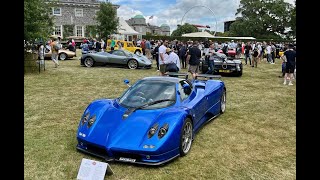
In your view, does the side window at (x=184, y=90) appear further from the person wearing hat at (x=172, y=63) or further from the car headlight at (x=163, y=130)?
the person wearing hat at (x=172, y=63)

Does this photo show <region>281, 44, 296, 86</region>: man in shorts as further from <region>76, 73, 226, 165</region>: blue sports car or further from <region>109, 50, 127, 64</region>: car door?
<region>109, 50, 127, 64</region>: car door

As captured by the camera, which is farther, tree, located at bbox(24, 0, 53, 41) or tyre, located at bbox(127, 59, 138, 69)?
tyre, located at bbox(127, 59, 138, 69)

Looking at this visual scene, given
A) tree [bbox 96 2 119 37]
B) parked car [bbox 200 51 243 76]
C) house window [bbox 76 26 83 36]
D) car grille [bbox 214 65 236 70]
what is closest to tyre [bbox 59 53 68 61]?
parked car [bbox 200 51 243 76]

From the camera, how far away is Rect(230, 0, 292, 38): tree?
228ft

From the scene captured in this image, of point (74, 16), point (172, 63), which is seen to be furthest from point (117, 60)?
point (74, 16)

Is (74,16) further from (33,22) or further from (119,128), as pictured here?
(119,128)

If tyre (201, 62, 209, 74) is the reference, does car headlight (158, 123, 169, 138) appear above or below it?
below

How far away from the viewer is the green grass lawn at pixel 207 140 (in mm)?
4508

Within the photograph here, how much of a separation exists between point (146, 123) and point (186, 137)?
30.3 inches

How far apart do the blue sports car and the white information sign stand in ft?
1.65

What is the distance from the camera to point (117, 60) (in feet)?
60.4
